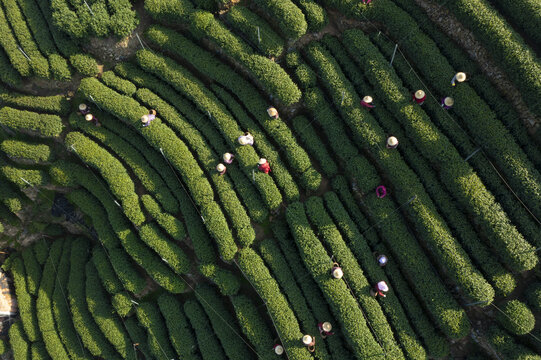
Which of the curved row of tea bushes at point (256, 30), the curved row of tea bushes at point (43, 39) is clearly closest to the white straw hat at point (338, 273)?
the curved row of tea bushes at point (256, 30)

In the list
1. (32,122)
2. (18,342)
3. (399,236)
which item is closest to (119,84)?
(32,122)

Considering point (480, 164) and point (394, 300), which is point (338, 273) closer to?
point (394, 300)

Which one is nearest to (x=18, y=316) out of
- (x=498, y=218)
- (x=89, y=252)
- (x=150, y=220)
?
(x=89, y=252)

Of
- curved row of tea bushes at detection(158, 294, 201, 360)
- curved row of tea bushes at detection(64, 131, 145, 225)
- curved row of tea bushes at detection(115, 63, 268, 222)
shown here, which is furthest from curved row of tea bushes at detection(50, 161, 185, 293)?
curved row of tea bushes at detection(115, 63, 268, 222)

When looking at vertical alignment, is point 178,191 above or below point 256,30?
below

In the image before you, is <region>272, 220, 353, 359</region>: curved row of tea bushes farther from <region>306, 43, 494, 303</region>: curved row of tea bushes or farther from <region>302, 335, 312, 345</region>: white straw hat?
<region>306, 43, 494, 303</region>: curved row of tea bushes

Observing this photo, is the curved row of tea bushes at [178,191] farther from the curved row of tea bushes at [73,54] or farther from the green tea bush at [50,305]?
the green tea bush at [50,305]
